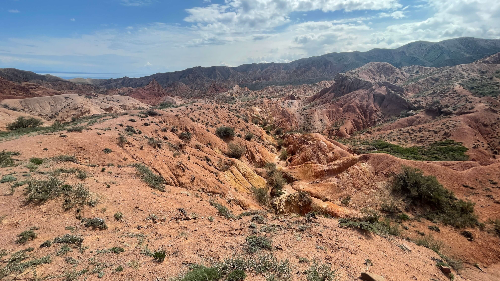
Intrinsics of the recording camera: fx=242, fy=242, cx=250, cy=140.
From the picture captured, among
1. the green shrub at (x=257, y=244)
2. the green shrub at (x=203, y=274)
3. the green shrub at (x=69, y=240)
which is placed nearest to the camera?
the green shrub at (x=203, y=274)

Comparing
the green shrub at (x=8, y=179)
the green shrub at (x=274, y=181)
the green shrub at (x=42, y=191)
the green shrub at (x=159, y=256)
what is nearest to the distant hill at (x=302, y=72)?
the green shrub at (x=274, y=181)

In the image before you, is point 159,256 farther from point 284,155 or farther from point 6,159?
point 284,155

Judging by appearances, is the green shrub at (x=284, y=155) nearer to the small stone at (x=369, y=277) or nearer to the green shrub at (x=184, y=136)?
the green shrub at (x=184, y=136)

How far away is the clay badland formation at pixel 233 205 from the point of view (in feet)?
26.7

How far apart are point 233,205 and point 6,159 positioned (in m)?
15.0

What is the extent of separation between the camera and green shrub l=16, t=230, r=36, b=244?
322 inches

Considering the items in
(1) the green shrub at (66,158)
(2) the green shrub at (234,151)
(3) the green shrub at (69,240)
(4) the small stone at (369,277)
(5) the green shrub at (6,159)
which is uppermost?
(5) the green shrub at (6,159)

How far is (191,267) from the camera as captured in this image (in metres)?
7.58

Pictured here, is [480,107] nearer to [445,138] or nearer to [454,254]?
[445,138]

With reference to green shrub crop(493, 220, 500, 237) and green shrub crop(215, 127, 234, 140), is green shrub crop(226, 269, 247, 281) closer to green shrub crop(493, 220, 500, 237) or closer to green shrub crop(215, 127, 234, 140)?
green shrub crop(493, 220, 500, 237)

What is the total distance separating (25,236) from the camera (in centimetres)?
830

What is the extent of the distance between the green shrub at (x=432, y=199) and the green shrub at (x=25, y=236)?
25057mm

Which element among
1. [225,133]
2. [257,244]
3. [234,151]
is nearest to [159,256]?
[257,244]

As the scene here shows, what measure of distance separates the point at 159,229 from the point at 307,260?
6371 mm
